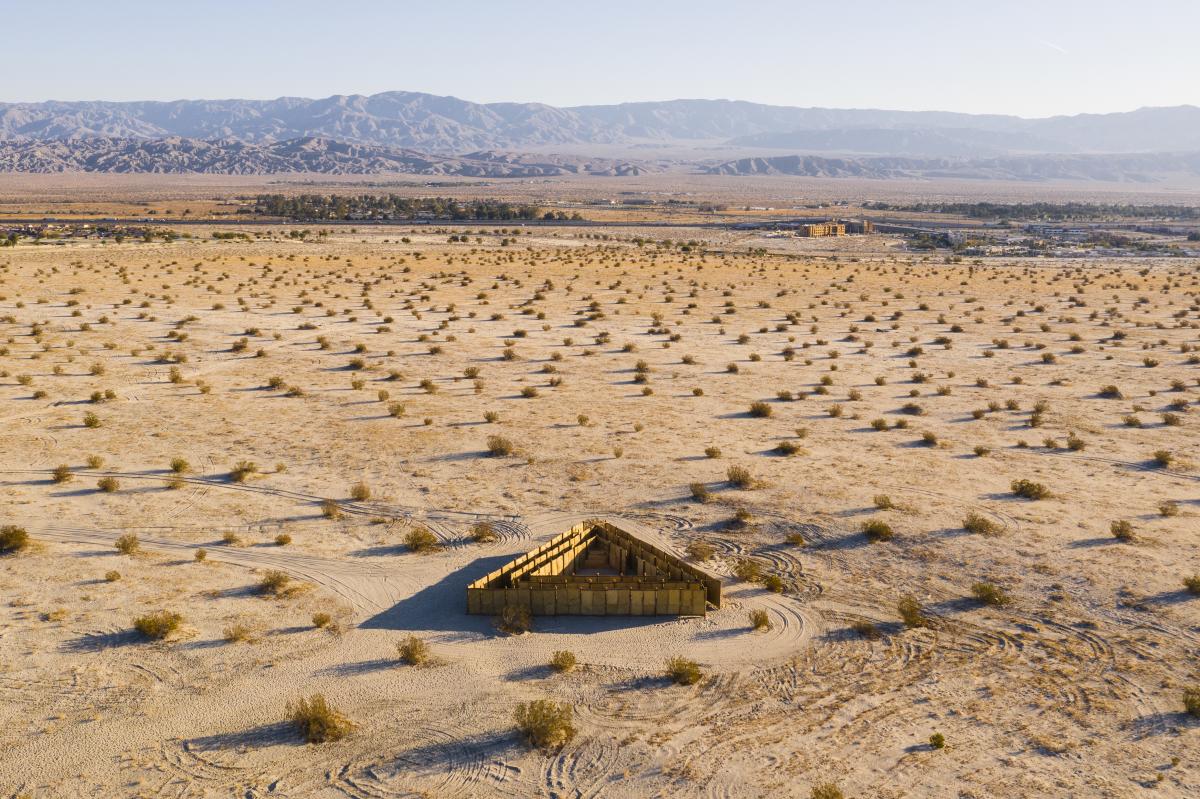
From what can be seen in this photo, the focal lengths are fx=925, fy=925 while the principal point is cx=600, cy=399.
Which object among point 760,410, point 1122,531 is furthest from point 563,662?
point 760,410

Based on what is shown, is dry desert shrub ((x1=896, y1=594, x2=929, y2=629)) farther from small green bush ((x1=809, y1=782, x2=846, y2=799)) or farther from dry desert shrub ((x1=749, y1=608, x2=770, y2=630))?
small green bush ((x1=809, y1=782, x2=846, y2=799))

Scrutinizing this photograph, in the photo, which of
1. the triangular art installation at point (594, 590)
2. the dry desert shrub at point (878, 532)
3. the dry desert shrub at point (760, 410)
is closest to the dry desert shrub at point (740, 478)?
the dry desert shrub at point (878, 532)

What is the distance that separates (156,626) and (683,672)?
807 cm

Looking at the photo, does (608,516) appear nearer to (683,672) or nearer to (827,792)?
(683,672)

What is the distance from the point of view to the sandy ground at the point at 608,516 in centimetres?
1176

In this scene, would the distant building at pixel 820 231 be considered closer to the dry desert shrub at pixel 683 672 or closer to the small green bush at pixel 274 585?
the small green bush at pixel 274 585

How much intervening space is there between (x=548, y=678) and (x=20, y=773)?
671 centimetres

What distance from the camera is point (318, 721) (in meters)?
12.0

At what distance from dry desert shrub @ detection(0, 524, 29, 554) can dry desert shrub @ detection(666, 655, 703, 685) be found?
12.3m

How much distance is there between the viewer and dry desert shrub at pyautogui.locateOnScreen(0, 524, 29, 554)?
17.1 meters

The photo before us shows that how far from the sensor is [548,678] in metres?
13.5

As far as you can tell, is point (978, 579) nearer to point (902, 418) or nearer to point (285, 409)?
point (902, 418)

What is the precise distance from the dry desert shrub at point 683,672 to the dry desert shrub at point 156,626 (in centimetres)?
768

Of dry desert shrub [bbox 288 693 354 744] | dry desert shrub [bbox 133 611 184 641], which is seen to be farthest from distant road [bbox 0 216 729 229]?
dry desert shrub [bbox 288 693 354 744]
